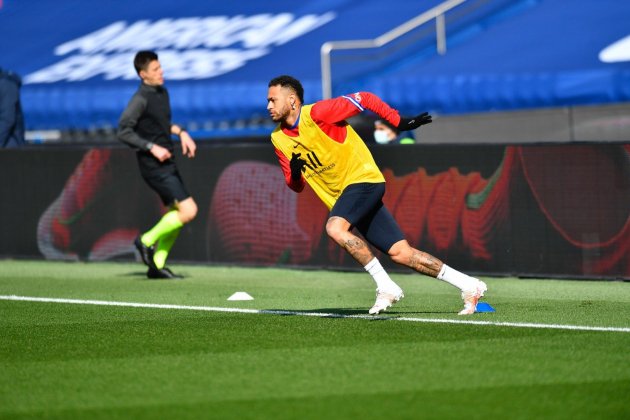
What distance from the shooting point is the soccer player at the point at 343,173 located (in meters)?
10.1

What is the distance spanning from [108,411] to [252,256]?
9.58 metres

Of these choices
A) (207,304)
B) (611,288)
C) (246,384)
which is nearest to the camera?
(246,384)

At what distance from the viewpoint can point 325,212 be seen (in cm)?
1580

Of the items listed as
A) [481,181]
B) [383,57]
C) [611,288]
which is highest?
[383,57]

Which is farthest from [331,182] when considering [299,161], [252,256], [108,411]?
[252,256]

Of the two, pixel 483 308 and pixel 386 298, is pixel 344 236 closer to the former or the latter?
pixel 386 298

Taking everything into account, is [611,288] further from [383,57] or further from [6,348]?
[383,57]

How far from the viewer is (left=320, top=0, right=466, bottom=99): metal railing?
65.4 feet

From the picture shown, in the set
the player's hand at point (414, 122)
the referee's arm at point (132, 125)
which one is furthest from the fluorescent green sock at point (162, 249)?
the player's hand at point (414, 122)

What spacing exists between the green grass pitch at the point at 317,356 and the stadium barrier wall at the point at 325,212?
83 cm

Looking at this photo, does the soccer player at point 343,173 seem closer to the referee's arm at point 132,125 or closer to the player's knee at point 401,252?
the player's knee at point 401,252

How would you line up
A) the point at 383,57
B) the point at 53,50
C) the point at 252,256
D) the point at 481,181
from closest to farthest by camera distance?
1. the point at 481,181
2. the point at 252,256
3. the point at 383,57
4. the point at 53,50

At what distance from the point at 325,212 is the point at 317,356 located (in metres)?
7.31

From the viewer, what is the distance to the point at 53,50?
23531 millimetres
